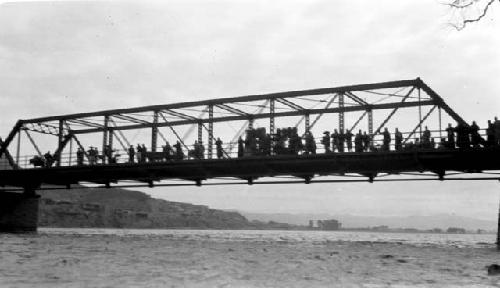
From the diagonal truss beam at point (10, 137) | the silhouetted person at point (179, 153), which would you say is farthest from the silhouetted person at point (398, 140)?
the diagonal truss beam at point (10, 137)

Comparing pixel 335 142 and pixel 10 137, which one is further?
pixel 10 137

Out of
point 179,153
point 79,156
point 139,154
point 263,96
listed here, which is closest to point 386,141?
point 263,96

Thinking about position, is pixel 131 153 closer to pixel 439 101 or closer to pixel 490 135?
pixel 439 101

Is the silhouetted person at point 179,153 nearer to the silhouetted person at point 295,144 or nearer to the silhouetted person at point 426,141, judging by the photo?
the silhouetted person at point 295,144

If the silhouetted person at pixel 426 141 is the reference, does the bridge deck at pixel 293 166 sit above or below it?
below

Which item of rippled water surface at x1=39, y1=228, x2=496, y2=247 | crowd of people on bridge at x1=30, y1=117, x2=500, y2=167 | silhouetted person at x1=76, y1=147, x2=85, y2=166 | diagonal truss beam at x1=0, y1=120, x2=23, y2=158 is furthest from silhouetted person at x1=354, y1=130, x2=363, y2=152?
diagonal truss beam at x1=0, y1=120, x2=23, y2=158
